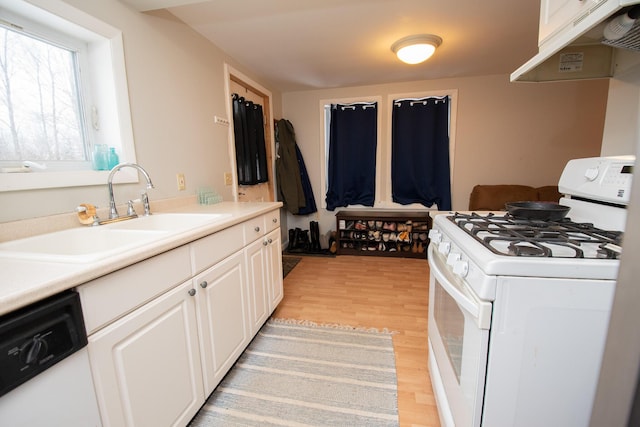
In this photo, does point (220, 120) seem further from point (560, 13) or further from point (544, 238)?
point (544, 238)

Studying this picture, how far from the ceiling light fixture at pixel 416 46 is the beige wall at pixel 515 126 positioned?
113 centimetres

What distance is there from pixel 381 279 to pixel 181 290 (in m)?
2.13

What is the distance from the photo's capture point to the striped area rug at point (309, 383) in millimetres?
1220

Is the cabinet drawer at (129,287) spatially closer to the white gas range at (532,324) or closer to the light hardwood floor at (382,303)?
the white gas range at (532,324)

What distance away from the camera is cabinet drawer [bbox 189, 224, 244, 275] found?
3.72 feet

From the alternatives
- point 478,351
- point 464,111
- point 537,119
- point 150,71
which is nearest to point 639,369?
point 478,351

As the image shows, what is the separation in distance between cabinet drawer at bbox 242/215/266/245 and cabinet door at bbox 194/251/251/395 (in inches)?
4.6

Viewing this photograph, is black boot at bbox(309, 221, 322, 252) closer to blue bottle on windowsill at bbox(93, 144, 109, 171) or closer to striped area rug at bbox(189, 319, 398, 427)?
striped area rug at bbox(189, 319, 398, 427)

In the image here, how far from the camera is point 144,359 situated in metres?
0.88

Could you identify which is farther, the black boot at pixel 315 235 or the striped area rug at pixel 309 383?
the black boot at pixel 315 235

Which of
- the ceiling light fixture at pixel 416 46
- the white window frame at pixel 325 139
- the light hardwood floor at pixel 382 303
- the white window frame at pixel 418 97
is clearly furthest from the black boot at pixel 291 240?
the ceiling light fixture at pixel 416 46

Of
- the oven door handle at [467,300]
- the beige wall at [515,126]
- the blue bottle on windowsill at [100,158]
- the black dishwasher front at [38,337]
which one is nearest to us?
the black dishwasher front at [38,337]

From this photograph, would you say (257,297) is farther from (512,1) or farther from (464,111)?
(464,111)

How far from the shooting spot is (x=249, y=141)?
2.75 metres
